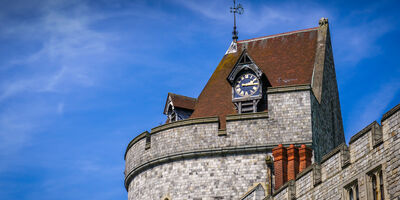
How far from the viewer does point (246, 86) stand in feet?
106

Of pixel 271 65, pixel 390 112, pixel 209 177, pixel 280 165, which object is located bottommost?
pixel 390 112

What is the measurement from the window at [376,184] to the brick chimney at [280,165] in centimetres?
791

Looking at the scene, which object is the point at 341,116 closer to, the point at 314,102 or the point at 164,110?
the point at 314,102

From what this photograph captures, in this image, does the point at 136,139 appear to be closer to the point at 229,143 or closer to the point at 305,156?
the point at 229,143

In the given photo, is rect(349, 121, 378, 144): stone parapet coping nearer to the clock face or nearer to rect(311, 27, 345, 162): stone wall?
rect(311, 27, 345, 162): stone wall

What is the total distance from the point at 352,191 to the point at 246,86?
1320 cm

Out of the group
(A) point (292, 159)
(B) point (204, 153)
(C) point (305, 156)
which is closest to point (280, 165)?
(A) point (292, 159)

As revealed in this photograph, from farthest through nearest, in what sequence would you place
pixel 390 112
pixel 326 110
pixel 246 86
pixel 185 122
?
pixel 326 110
pixel 246 86
pixel 185 122
pixel 390 112

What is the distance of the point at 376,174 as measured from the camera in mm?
18719

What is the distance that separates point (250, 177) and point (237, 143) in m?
1.42

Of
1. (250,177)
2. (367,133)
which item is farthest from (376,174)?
(250,177)

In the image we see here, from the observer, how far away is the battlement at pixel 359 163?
18375 millimetres

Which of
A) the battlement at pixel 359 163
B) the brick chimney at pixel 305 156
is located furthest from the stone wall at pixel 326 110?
the battlement at pixel 359 163

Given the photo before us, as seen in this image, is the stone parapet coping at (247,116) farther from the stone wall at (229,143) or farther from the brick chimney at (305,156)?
the brick chimney at (305,156)
